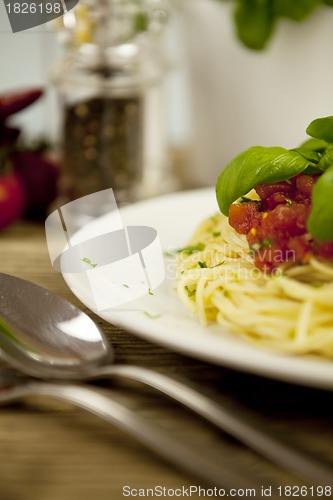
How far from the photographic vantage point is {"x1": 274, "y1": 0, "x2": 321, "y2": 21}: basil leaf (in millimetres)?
1892

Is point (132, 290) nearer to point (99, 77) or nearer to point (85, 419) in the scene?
point (85, 419)

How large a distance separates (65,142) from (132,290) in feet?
3.61

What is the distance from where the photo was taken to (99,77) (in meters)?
2.13

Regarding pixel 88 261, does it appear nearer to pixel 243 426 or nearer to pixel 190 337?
pixel 190 337

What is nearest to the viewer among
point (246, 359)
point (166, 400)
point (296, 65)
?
point (246, 359)

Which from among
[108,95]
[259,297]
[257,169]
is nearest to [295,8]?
[108,95]

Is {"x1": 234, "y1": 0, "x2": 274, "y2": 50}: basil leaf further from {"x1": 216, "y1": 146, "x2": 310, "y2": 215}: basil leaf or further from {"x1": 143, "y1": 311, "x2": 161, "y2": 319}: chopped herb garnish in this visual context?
{"x1": 143, "y1": 311, "x2": 161, "y2": 319}: chopped herb garnish

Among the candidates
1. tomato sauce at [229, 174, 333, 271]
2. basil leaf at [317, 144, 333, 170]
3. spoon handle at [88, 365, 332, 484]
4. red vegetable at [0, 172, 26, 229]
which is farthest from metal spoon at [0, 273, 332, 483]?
red vegetable at [0, 172, 26, 229]

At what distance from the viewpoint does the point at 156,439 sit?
832mm

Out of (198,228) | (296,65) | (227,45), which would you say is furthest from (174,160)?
(198,228)

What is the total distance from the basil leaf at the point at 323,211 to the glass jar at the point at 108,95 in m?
1.24

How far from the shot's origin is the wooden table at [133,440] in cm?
85

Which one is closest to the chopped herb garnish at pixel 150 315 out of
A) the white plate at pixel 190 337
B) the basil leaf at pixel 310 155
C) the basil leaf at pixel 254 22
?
the white plate at pixel 190 337

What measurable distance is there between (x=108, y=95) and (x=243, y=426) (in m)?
1.47
